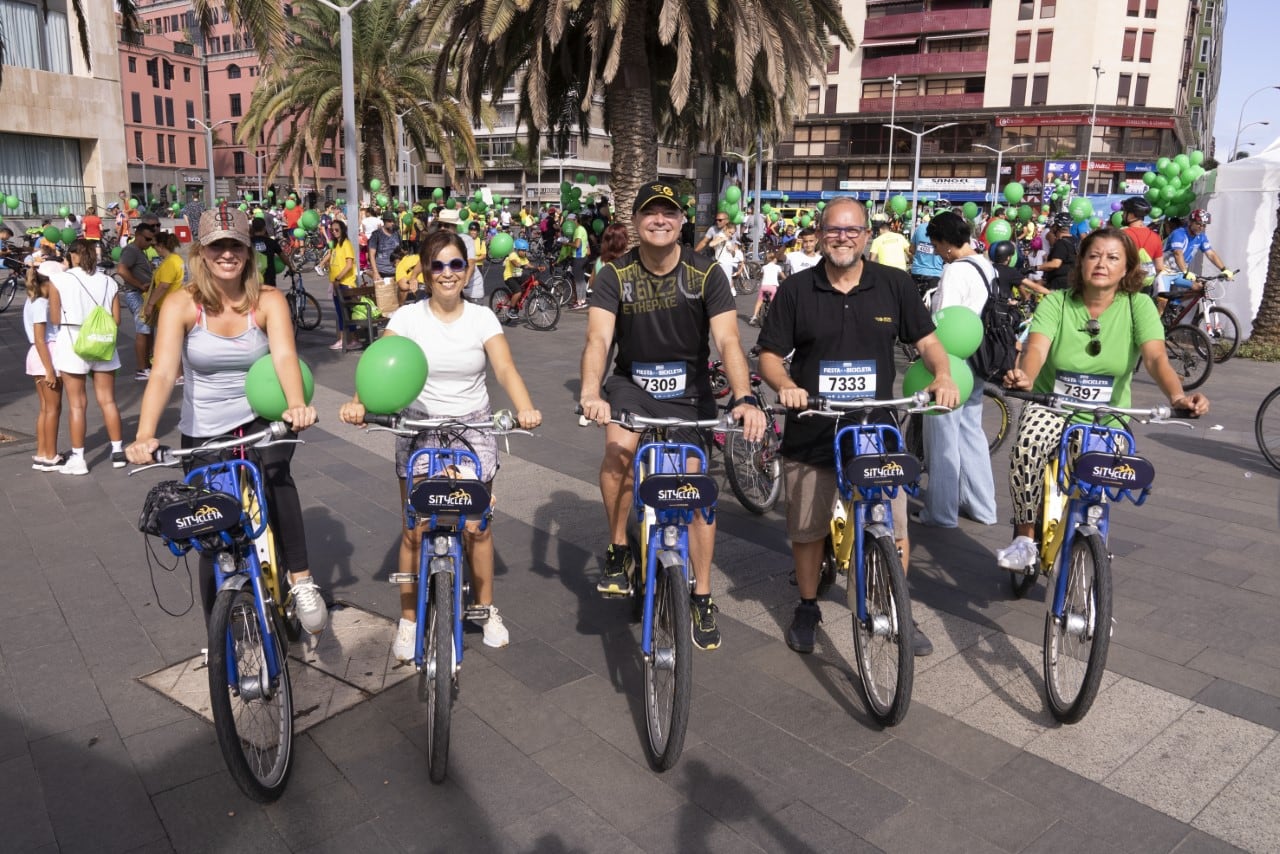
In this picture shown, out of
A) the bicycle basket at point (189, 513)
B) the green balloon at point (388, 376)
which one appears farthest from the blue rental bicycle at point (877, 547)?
the bicycle basket at point (189, 513)

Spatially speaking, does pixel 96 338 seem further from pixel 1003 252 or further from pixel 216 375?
pixel 1003 252

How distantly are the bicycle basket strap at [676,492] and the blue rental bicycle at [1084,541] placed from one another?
4.62ft

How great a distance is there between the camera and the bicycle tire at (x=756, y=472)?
6.38m

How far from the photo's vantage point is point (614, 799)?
126 inches

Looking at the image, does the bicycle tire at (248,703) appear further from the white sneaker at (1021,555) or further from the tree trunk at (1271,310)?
the tree trunk at (1271,310)

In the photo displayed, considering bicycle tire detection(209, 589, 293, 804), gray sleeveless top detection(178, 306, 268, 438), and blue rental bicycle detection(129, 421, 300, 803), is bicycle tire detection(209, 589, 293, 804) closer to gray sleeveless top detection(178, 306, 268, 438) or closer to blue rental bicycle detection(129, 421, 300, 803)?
blue rental bicycle detection(129, 421, 300, 803)

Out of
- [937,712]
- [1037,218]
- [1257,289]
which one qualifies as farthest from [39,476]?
[1037,218]

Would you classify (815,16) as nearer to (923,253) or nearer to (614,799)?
(923,253)

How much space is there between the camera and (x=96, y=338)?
6.88 meters

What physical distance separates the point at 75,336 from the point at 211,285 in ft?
14.7

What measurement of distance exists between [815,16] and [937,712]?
616 inches

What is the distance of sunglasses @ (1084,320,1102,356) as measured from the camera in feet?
13.7

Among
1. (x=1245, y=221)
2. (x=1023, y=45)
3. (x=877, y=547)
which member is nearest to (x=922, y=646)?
(x=877, y=547)

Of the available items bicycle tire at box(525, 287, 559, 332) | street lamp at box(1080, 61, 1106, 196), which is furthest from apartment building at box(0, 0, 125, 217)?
street lamp at box(1080, 61, 1106, 196)
